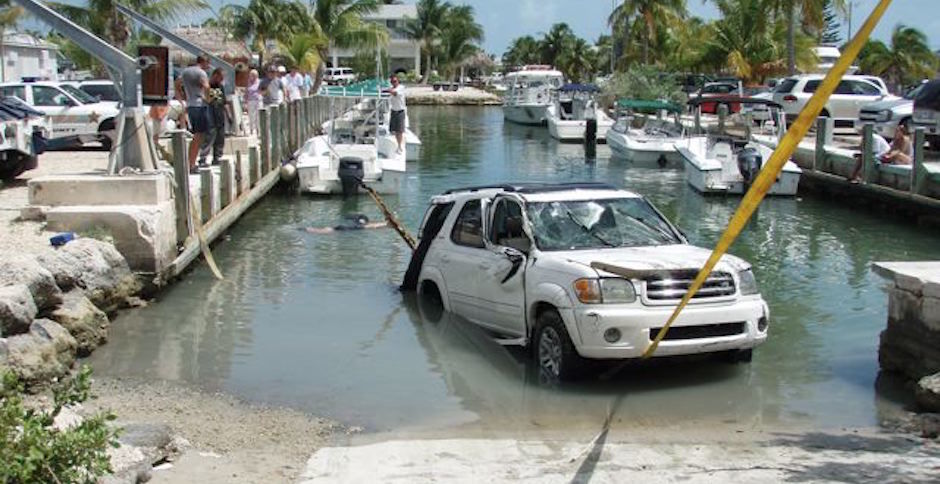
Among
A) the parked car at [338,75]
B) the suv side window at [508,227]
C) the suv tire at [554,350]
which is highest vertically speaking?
the parked car at [338,75]

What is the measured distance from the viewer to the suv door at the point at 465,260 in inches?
412

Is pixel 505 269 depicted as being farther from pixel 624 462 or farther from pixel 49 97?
pixel 49 97

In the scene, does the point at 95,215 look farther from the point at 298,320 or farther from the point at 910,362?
the point at 910,362

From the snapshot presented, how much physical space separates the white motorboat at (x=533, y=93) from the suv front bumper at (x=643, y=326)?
138 feet

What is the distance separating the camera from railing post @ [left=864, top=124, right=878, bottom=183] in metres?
22.7

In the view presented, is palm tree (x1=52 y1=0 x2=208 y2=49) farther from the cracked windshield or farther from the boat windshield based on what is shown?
the boat windshield

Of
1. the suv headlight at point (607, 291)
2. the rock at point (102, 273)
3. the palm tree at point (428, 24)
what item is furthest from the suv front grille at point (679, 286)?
the palm tree at point (428, 24)

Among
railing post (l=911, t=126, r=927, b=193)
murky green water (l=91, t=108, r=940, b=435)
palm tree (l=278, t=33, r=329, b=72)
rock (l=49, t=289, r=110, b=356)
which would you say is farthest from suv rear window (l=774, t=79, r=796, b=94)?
rock (l=49, t=289, r=110, b=356)

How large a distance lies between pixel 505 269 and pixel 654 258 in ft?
4.85

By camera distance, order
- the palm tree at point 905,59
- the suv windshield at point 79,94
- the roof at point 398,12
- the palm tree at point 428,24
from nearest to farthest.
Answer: the suv windshield at point 79,94 → the palm tree at point 905,59 → the palm tree at point 428,24 → the roof at point 398,12

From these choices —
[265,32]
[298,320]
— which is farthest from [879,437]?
[265,32]

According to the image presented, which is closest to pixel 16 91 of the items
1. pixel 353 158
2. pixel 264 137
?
pixel 264 137

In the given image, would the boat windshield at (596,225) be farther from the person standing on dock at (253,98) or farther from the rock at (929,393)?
the person standing on dock at (253,98)

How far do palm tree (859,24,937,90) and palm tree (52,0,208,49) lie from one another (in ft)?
142
